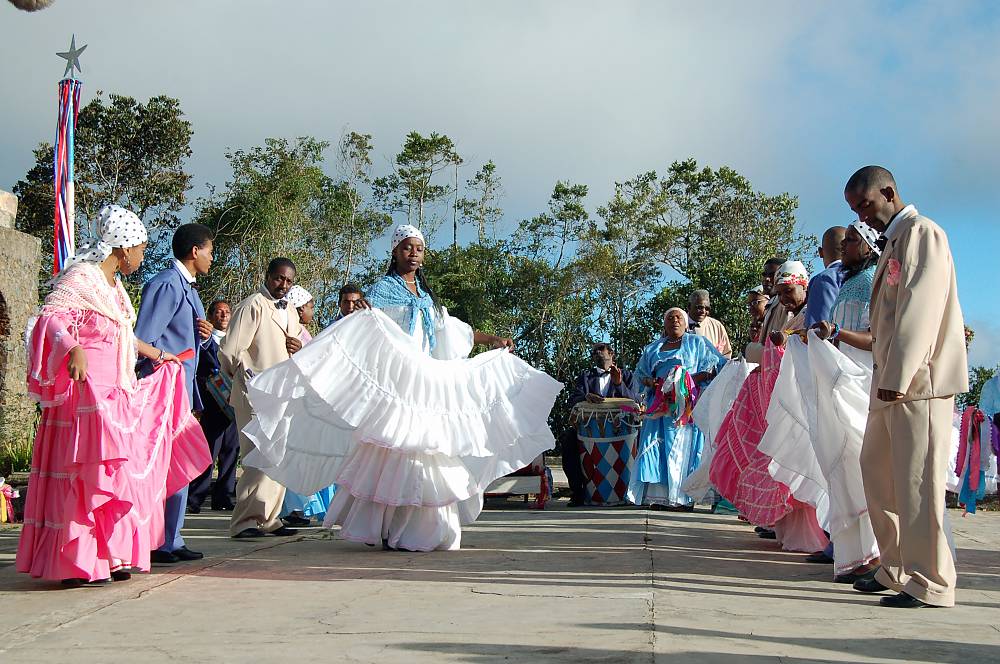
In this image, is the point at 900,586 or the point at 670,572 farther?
the point at 670,572

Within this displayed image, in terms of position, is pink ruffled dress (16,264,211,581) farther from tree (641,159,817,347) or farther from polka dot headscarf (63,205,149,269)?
tree (641,159,817,347)

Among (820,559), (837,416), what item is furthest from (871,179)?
(820,559)

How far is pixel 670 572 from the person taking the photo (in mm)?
5516

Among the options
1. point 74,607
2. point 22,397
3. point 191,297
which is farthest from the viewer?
point 22,397

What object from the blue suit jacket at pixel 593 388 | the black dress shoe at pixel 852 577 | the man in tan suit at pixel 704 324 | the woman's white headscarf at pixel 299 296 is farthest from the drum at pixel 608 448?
the black dress shoe at pixel 852 577

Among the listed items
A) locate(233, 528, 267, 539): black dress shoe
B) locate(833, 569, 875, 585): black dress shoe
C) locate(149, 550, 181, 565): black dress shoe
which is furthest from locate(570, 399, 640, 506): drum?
locate(149, 550, 181, 565): black dress shoe

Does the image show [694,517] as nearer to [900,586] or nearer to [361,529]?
[361,529]

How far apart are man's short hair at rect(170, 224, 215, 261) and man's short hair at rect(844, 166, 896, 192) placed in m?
3.92

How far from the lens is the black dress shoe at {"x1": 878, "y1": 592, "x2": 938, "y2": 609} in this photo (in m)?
4.55

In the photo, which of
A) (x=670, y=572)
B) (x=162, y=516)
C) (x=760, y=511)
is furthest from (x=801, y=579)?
(x=162, y=516)

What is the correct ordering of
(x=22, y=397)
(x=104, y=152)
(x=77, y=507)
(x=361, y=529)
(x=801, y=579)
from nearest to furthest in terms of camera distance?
(x=77, y=507), (x=801, y=579), (x=361, y=529), (x=22, y=397), (x=104, y=152)

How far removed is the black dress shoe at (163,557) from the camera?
19.9ft

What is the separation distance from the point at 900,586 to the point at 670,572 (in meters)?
1.25

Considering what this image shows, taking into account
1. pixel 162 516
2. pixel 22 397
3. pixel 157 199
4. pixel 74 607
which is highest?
pixel 157 199
